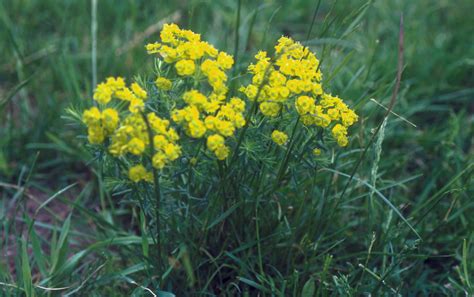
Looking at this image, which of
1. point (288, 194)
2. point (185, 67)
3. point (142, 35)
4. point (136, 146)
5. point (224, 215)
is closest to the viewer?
point (136, 146)

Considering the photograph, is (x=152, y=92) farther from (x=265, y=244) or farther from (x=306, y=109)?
(x=265, y=244)

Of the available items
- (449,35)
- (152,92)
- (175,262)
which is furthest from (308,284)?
(449,35)

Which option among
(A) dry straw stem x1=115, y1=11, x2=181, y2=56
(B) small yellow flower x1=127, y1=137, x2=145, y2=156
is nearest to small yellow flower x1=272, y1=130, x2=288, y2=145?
(B) small yellow flower x1=127, y1=137, x2=145, y2=156

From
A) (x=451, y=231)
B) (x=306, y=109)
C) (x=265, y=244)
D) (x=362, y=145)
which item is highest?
(x=306, y=109)

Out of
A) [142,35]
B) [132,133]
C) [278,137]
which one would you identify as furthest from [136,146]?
[142,35]

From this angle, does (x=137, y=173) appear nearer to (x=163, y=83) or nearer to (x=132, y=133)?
(x=132, y=133)

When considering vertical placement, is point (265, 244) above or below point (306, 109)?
below
